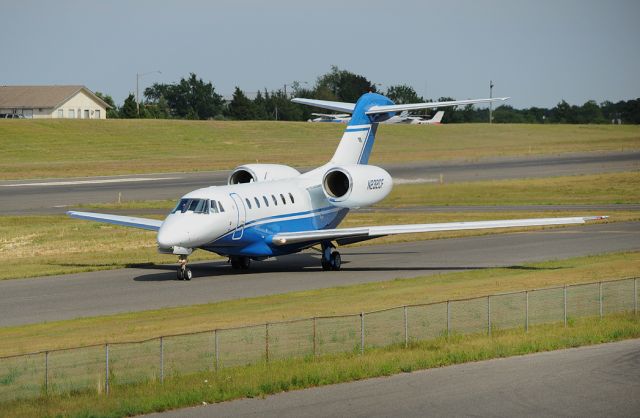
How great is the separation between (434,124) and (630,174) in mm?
72615

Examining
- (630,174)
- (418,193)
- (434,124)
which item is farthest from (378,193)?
(434,124)

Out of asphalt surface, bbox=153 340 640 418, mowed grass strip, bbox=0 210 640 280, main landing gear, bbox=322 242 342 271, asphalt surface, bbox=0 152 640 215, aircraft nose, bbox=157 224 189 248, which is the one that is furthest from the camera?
asphalt surface, bbox=0 152 640 215

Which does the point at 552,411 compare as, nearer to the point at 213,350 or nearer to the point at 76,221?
the point at 213,350

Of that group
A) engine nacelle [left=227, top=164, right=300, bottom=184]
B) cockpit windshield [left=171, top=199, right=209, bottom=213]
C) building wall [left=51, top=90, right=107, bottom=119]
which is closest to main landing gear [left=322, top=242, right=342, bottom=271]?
engine nacelle [left=227, top=164, right=300, bottom=184]

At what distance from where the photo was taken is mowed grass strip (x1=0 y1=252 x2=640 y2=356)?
2905 cm

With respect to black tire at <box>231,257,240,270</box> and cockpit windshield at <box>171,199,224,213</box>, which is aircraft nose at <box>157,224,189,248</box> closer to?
cockpit windshield at <box>171,199,224,213</box>

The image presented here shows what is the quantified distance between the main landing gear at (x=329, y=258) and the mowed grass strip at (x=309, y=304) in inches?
176

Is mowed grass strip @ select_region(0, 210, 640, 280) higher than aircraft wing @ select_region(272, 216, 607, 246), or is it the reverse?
aircraft wing @ select_region(272, 216, 607, 246)

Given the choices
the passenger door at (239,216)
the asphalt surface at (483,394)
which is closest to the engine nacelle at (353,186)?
the passenger door at (239,216)

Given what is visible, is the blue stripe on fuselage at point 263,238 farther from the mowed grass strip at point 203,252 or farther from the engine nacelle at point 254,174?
the mowed grass strip at point 203,252

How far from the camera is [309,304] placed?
33.8 m

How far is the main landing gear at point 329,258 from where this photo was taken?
141ft

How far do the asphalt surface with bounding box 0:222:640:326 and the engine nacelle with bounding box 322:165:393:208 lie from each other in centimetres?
264

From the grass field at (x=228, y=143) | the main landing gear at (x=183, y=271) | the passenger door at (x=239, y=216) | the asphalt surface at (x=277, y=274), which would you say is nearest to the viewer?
the asphalt surface at (x=277, y=274)
